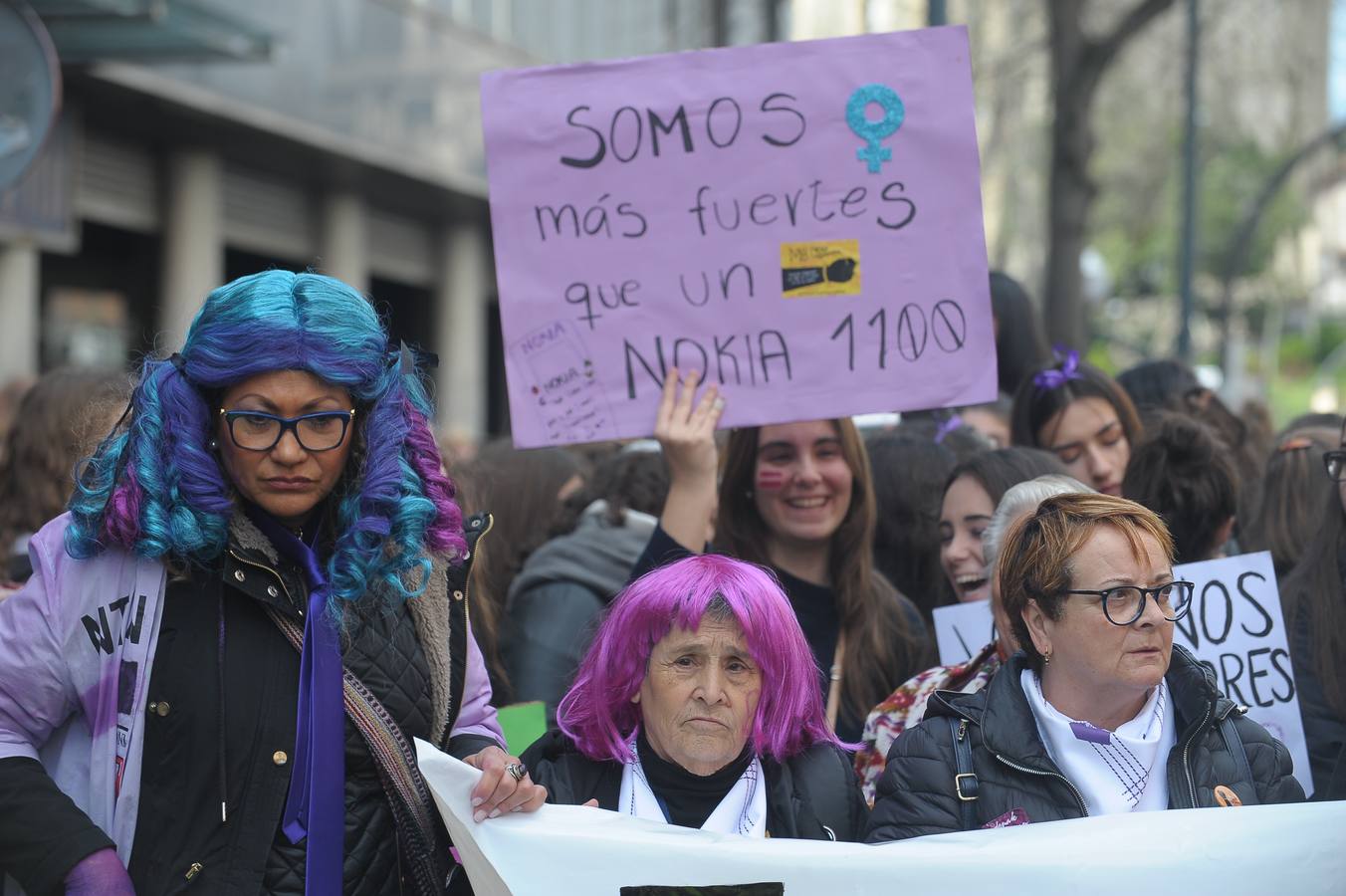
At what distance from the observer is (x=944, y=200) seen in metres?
3.76

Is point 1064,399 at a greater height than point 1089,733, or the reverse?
point 1064,399

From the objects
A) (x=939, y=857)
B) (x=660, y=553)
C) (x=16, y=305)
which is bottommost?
(x=939, y=857)

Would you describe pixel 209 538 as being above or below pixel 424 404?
below

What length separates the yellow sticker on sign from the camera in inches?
148

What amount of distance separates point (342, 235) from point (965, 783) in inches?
621

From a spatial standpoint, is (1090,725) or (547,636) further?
(547,636)

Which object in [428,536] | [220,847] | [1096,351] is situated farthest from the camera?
[1096,351]

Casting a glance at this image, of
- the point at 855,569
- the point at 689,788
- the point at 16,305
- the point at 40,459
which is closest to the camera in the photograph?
the point at 689,788

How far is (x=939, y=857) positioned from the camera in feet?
8.54

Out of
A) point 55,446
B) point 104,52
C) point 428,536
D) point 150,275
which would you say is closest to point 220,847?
point 428,536

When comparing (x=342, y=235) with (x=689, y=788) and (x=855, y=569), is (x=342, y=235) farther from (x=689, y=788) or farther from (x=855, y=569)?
(x=689, y=788)

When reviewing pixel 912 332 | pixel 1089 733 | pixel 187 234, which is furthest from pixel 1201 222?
pixel 1089 733

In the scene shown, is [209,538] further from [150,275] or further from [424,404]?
[150,275]

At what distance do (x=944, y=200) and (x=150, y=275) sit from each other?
13.3m
